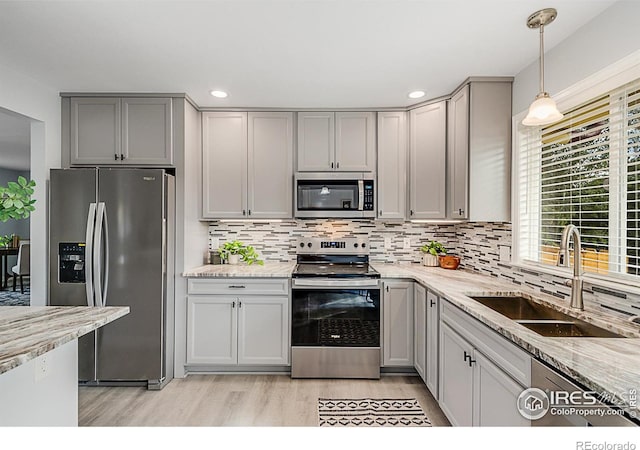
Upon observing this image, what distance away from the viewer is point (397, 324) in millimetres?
3018

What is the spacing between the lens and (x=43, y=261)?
288 centimetres

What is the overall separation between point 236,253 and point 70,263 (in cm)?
133

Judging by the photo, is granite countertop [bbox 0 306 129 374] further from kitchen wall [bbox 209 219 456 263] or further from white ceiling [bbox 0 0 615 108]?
kitchen wall [bbox 209 219 456 263]

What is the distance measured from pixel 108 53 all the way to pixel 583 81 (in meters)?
2.83

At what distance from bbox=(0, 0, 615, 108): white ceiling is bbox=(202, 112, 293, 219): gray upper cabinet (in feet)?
1.23

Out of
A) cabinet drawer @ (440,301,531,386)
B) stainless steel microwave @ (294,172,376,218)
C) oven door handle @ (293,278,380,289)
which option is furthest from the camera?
stainless steel microwave @ (294,172,376,218)

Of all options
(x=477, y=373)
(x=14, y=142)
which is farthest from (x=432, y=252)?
(x=14, y=142)

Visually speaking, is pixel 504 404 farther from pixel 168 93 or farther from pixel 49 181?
pixel 49 181

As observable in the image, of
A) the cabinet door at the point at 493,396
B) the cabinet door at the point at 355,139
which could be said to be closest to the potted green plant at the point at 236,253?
the cabinet door at the point at 355,139

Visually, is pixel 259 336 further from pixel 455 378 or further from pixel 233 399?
pixel 455 378

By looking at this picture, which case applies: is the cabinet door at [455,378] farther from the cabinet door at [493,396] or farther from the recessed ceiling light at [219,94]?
the recessed ceiling light at [219,94]

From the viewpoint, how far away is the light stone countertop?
106 centimetres

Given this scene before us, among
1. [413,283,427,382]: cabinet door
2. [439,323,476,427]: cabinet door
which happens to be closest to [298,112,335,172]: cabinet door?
[413,283,427,382]: cabinet door
